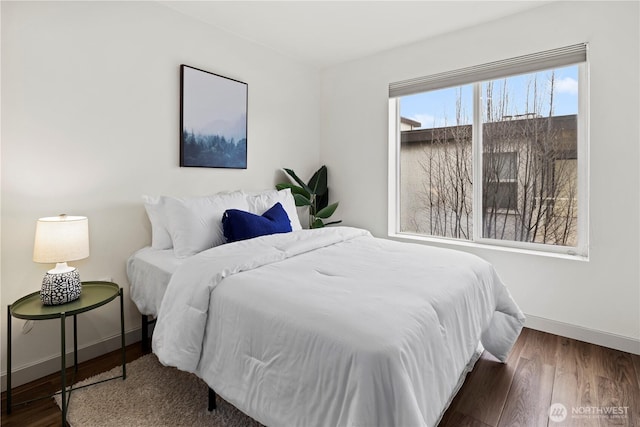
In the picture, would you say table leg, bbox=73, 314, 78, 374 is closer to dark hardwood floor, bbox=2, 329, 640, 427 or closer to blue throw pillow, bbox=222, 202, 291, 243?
dark hardwood floor, bbox=2, 329, 640, 427

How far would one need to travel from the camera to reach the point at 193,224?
2.22 m

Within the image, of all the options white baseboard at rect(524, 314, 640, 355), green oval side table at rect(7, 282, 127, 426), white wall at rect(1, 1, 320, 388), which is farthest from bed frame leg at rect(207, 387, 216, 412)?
white baseboard at rect(524, 314, 640, 355)

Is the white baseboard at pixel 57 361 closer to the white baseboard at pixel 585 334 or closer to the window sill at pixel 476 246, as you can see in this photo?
the window sill at pixel 476 246

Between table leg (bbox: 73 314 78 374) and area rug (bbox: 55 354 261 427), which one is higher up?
table leg (bbox: 73 314 78 374)

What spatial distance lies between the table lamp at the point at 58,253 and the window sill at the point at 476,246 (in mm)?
2672

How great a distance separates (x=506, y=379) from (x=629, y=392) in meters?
0.62

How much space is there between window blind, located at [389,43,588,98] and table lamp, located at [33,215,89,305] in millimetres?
2937

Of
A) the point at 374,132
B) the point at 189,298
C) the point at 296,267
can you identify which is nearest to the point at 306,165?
the point at 374,132

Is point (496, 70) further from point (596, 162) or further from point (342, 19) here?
point (342, 19)

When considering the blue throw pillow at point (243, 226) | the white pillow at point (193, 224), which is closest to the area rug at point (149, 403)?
the white pillow at point (193, 224)

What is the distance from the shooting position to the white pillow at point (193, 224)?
7.15ft

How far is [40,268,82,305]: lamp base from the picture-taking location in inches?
66.7

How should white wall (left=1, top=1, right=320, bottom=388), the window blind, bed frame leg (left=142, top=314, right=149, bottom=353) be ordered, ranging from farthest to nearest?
the window blind, bed frame leg (left=142, top=314, right=149, bottom=353), white wall (left=1, top=1, right=320, bottom=388)

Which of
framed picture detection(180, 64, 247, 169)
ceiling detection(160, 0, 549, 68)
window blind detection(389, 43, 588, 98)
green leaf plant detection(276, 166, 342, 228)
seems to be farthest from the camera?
green leaf plant detection(276, 166, 342, 228)
